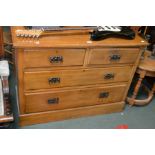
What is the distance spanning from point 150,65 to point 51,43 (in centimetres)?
96

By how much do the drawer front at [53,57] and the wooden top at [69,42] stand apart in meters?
0.05

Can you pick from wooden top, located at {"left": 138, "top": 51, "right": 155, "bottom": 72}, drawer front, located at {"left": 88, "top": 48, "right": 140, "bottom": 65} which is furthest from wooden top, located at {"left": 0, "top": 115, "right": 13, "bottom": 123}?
wooden top, located at {"left": 138, "top": 51, "right": 155, "bottom": 72}

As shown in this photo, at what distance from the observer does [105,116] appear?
2010mm

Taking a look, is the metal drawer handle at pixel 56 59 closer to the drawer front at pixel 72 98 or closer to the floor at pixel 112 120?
the drawer front at pixel 72 98

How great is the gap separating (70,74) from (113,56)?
36 centimetres

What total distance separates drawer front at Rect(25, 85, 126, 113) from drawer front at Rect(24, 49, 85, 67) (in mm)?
278

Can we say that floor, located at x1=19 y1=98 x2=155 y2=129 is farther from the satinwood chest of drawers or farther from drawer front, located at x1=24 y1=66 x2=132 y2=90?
drawer front, located at x1=24 y1=66 x2=132 y2=90

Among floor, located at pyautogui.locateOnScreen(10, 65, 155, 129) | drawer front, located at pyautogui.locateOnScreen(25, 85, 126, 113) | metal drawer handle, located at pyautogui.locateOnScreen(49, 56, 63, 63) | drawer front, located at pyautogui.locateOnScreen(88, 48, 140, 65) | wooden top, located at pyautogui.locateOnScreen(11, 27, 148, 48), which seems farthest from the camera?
floor, located at pyautogui.locateOnScreen(10, 65, 155, 129)

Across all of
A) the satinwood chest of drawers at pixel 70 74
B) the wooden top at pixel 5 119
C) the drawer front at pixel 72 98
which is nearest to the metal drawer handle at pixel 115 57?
the satinwood chest of drawers at pixel 70 74

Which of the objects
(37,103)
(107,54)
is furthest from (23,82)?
(107,54)

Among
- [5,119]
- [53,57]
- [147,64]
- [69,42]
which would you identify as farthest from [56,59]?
[147,64]

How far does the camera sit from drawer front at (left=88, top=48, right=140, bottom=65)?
155cm
